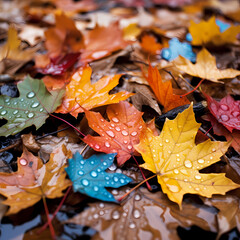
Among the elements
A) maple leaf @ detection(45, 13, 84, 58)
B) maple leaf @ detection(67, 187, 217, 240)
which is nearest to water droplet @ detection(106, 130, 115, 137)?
maple leaf @ detection(67, 187, 217, 240)

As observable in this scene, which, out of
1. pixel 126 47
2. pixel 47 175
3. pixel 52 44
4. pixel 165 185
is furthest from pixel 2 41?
pixel 165 185

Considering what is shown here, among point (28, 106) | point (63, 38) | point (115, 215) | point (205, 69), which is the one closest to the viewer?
point (115, 215)

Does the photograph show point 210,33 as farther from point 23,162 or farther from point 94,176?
point 23,162

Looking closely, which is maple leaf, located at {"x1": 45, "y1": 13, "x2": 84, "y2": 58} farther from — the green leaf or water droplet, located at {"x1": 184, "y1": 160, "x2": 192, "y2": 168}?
water droplet, located at {"x1": 184, "y1": 160, "x2": 192, "y2": 168}

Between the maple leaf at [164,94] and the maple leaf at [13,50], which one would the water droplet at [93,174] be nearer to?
the maple leaf at [164,94]

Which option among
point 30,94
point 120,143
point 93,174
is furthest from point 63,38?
point 93,174

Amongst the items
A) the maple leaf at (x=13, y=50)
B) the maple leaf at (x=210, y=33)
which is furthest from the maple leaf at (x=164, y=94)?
the maple leaf at (x=13, y=50)
